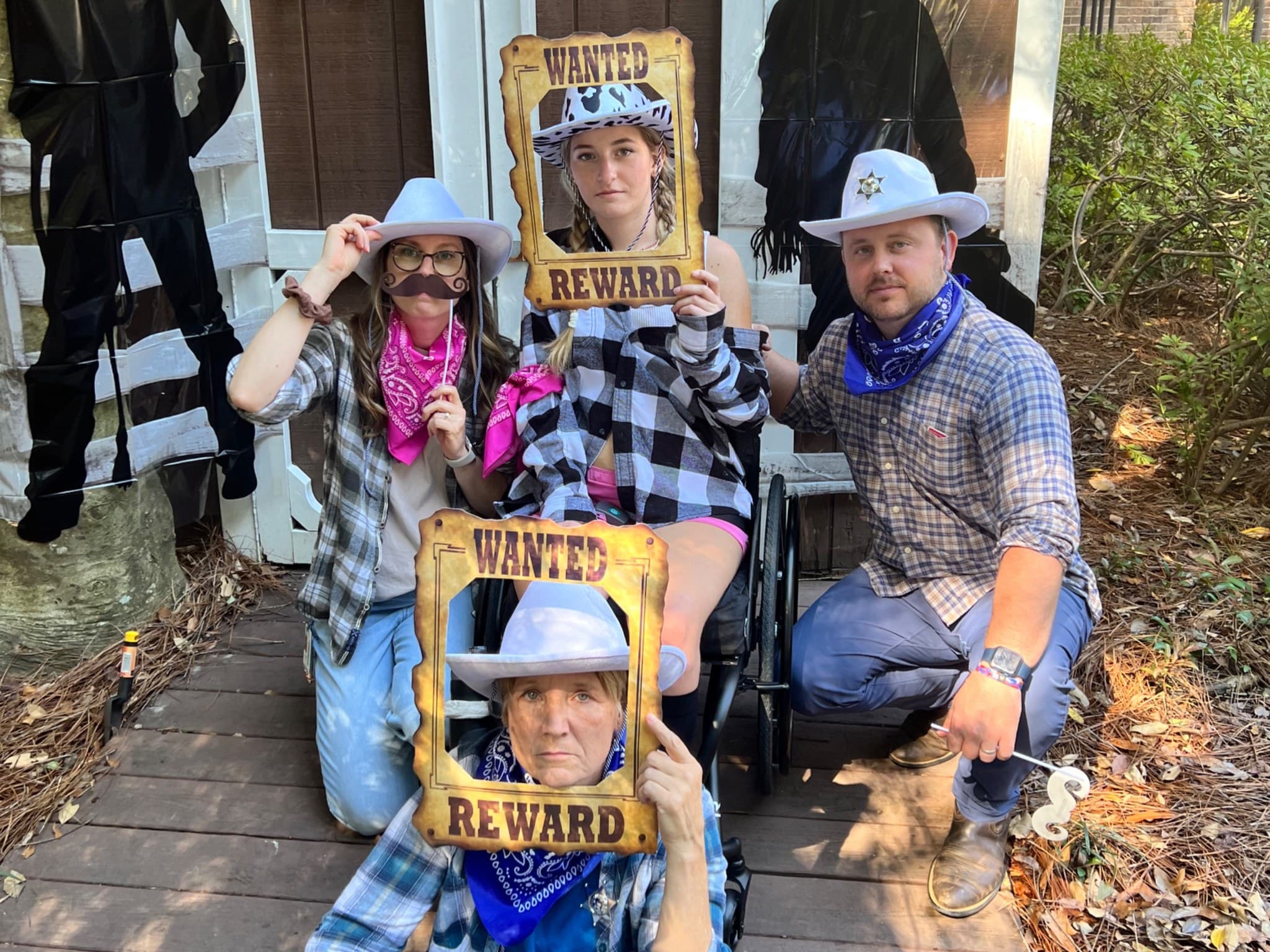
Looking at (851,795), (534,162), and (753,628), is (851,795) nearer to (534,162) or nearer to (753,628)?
(753,628)

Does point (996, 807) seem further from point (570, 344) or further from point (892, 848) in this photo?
point (570, 344)

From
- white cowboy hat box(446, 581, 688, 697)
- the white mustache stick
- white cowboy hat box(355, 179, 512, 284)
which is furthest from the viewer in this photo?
white cowboy hat box(355, 179, 512, 284)

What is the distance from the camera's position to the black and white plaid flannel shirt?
2.58 meters

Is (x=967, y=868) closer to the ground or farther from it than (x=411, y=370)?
closer to the ground

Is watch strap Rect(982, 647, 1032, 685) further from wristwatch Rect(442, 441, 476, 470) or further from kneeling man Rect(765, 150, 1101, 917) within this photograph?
wristwatch Rect(442, 441, 476, 470)

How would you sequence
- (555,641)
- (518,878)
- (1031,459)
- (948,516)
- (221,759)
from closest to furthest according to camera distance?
1. (555,641)
2. (518,878)
3. (1031,459)
4. (948,516)
5. (221,759)

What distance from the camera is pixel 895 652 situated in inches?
108

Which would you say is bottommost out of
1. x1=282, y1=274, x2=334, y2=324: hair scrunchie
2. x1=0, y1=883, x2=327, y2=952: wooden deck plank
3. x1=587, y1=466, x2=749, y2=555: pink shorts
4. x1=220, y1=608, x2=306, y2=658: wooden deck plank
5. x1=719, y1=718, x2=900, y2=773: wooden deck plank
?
x1=0, y1=883, x2=327, y2=952: wooden deck plank

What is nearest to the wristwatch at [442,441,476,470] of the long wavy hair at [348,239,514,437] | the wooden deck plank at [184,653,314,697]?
the long wavy hair at [348,239,514,437]

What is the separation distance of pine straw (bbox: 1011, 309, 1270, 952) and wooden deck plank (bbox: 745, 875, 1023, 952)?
Answer: 10 centimetres

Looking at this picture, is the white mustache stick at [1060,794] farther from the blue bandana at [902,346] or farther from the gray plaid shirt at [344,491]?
the gray plaid shirt at [344,491]

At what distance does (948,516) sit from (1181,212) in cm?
279

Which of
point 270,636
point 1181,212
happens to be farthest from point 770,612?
point 1181,212

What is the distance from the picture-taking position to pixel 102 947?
2.46m
